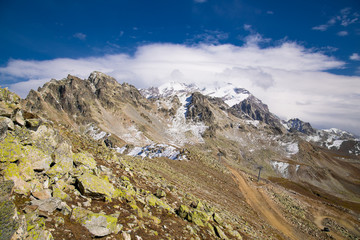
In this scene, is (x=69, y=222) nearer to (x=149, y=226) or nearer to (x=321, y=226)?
(x=149, y=226)

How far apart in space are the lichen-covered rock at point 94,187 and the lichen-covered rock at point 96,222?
5.13 ft

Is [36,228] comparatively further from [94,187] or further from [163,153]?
[163,153]

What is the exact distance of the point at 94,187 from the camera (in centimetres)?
1188

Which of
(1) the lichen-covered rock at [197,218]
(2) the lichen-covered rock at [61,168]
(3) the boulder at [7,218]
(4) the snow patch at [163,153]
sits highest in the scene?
(2) the lichen-covered rock at [61,168]

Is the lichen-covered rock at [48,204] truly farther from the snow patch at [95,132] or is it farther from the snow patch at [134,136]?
the snow patch at [134,136]

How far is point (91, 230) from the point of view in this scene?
907 centimetres

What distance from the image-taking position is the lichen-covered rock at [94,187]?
11.5 m

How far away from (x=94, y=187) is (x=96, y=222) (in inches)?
112

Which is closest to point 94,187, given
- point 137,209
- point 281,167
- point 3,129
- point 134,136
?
point 137,209

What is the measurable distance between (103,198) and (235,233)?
48.5 ft

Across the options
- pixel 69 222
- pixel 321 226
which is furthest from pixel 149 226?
pixel 321 226

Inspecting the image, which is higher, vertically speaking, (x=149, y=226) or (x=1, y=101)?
(x=1, y=101)

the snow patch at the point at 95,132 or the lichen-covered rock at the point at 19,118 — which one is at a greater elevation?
the lichen-covered rock at the point at 19,118

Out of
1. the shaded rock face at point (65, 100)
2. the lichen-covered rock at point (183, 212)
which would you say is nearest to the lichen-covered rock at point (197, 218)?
the lichen-covered rock at point (183, 212)
